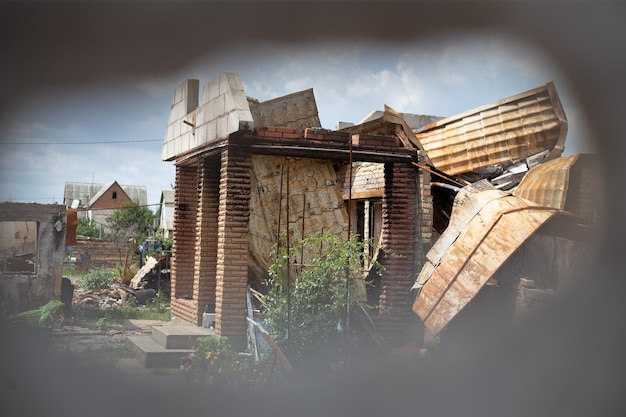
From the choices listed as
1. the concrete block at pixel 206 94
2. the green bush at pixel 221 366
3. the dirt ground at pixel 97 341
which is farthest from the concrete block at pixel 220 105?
the dirt ground at pixel 97 341

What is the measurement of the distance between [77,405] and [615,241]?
3222 millimetres

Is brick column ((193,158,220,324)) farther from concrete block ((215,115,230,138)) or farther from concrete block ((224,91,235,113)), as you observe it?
concrete block ((224,91,235,113))

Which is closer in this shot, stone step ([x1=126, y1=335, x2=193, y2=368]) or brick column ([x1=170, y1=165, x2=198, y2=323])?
stone step ([x1=126, y1=335, x2=193, y2=368])

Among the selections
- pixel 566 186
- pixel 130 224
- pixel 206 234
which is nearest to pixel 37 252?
pixel 206 234

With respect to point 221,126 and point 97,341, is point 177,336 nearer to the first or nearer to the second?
point 97,341

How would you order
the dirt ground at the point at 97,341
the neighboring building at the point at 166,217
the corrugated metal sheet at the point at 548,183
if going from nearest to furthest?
the dirt ground at the point at 97,341 → the corrugated metal sheet at the point at 548,183 → the neighboring building at the point at 166,217

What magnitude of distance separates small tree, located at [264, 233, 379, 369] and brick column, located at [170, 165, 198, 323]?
1.99 metres

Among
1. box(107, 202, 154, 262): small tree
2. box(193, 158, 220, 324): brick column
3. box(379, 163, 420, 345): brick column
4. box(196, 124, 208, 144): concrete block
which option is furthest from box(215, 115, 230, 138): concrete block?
box(107, 202, 154, 262): small tree

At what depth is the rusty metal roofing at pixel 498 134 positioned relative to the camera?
Result: 16.4 feet

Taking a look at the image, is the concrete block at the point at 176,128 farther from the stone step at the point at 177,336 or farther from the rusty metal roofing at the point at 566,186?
the rusty metal roofing at the point at 566,186

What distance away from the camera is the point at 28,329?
3.32m

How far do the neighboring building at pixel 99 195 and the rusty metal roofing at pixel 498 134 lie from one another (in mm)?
3325

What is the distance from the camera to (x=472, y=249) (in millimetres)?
4535

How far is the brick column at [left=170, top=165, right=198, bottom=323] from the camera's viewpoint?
6.25m
